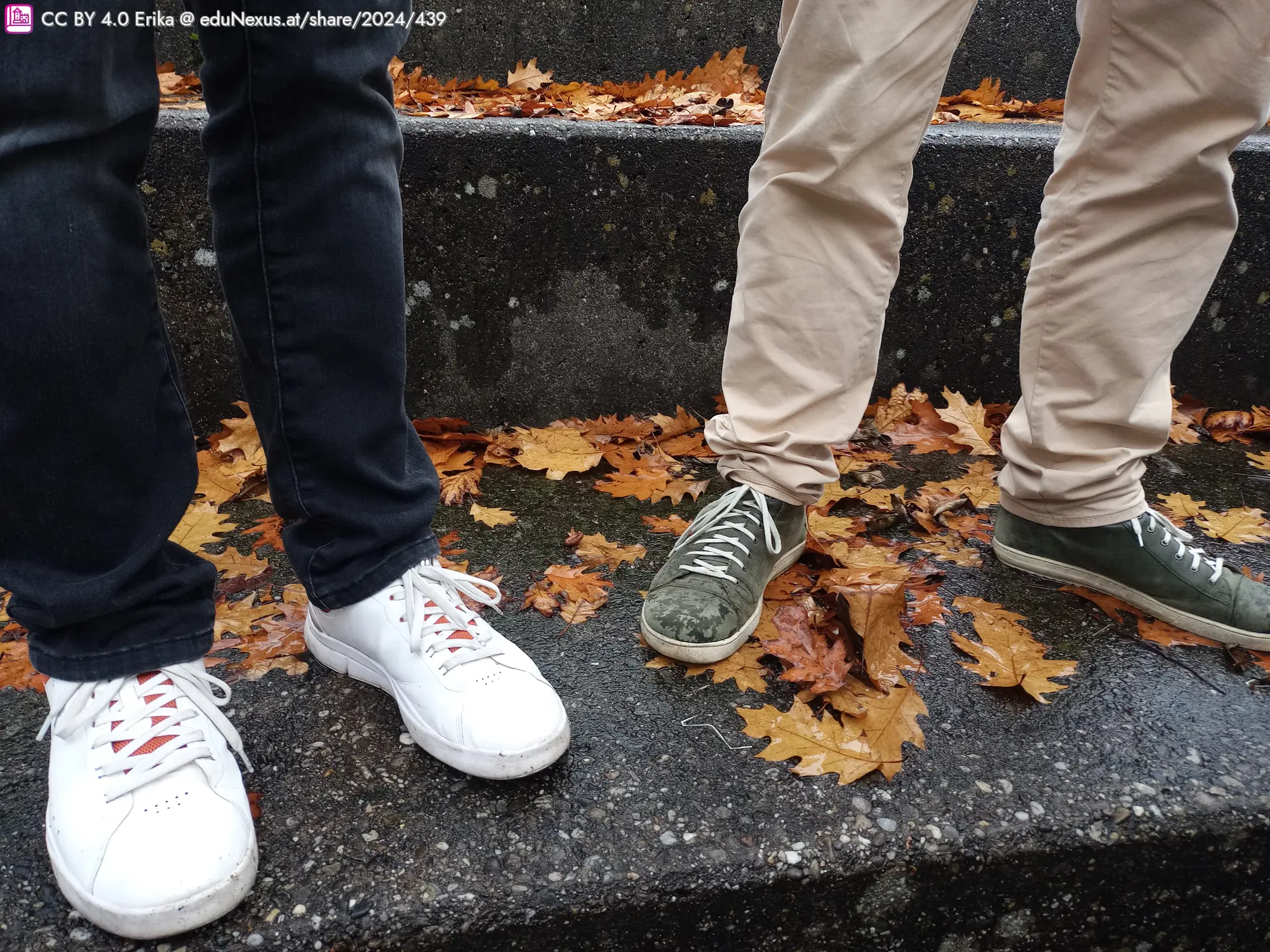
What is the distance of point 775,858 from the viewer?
0.98 meters

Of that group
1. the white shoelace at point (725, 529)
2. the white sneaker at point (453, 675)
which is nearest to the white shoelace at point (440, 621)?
the white sneaker at point (453, 675)

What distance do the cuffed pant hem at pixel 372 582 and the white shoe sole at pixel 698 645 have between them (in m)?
0.42

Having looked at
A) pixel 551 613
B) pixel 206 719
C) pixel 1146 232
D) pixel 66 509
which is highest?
pixel 1146 232

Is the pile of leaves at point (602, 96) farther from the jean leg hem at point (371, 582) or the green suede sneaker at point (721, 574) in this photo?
the jean leg hem at point (371, 582)

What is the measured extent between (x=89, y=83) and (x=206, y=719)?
716 mm

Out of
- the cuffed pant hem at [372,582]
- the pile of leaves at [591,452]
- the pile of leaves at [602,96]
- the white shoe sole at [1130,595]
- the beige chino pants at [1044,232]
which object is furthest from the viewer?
the pile of leaves at [602,96]

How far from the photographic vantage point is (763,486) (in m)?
1.51

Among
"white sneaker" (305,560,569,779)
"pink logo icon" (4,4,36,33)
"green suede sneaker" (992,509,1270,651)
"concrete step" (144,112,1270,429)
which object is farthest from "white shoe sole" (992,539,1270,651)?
"pink logo icon" (4,4,36,33)

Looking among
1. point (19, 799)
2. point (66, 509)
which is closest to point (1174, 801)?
point (66, 509)

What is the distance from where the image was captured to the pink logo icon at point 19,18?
72 centimetres

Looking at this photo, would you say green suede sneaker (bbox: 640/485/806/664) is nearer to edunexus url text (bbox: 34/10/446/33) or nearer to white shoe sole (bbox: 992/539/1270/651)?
white shoe sole (bbox: 992/539/1270/651)

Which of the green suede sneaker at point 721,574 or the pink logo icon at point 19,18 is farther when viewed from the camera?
the green suede sneaker at point 721,574

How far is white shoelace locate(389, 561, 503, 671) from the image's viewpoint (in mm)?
1102

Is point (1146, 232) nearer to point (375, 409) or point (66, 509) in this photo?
point (375, 409)
